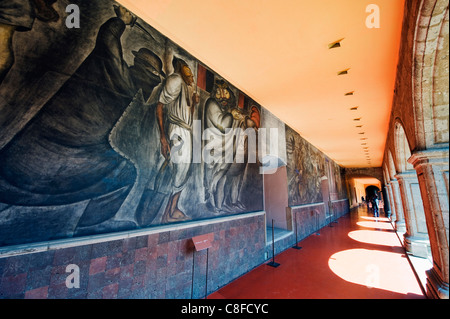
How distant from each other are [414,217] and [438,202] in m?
4.93

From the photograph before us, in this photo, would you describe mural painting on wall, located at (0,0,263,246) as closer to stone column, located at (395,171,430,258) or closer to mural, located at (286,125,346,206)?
mural, located at (286,125,346,206)

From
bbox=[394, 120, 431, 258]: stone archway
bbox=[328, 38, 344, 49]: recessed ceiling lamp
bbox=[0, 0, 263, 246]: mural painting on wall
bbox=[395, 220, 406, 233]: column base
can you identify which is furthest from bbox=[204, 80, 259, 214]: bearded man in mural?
bbox=[395, 220, 406, 233]: column base

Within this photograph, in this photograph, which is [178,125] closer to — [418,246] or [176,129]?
[176,129]

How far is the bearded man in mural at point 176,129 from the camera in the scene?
3360 mm

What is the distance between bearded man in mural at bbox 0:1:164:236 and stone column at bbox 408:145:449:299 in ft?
16.2

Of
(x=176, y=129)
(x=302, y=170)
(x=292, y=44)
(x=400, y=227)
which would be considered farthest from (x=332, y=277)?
(x=400, y=227)

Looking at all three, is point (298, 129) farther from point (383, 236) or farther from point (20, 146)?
point (20, 146)

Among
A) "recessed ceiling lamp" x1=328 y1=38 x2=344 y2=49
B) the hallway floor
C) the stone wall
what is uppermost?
"recessed ceiling lamp" x1=328 y1=38 x2=344 y2=49

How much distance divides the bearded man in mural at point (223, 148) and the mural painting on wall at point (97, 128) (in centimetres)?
6

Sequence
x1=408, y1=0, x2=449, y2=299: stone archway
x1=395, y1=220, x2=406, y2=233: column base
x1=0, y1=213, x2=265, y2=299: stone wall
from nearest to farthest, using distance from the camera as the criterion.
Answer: x1=0, y1=213, x2=265, y2=299: stone wall
x1=408, y1=0, x2=449, y2=299: stone archway
x1=395, y1=220, x2=406, y2=233: column base

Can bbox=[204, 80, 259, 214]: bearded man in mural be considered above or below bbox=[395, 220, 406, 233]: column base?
above

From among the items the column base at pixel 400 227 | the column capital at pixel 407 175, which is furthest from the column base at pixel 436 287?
the column base at pixel 400 227

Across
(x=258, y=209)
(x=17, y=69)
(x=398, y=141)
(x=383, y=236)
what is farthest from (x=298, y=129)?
(x=17, y=69)

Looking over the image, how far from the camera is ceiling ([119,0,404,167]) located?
3.10 metres
